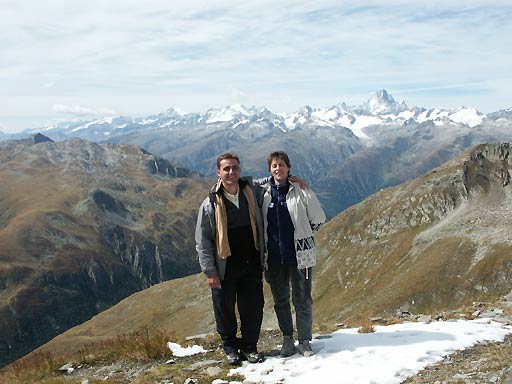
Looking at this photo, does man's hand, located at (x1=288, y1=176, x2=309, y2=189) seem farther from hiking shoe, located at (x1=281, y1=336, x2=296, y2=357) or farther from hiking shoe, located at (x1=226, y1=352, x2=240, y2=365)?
hiking shoe, located at (x1=226, y1=352, x2=240, y2=365)

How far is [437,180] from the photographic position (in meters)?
116

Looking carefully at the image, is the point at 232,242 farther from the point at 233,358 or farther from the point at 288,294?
the point at 233,358

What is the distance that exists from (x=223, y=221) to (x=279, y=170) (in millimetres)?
2079

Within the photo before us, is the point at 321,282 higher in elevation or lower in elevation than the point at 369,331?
lower

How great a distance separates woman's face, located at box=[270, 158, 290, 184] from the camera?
1227 centimetres

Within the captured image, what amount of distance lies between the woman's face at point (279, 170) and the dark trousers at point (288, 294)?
2377 millimetres

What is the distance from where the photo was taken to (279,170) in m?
12.3

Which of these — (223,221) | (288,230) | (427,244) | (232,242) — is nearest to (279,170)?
(288,230)

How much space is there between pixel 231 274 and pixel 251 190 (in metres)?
2.35

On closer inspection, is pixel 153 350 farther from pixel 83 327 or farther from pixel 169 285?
pixel 83 327

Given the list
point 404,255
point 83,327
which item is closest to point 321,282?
point 404,255

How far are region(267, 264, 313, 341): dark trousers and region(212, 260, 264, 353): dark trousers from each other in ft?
1.48

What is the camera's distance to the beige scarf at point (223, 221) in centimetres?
1173

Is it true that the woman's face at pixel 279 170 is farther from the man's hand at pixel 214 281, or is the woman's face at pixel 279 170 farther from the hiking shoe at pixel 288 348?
the hiking shoe at pixel 288 348
